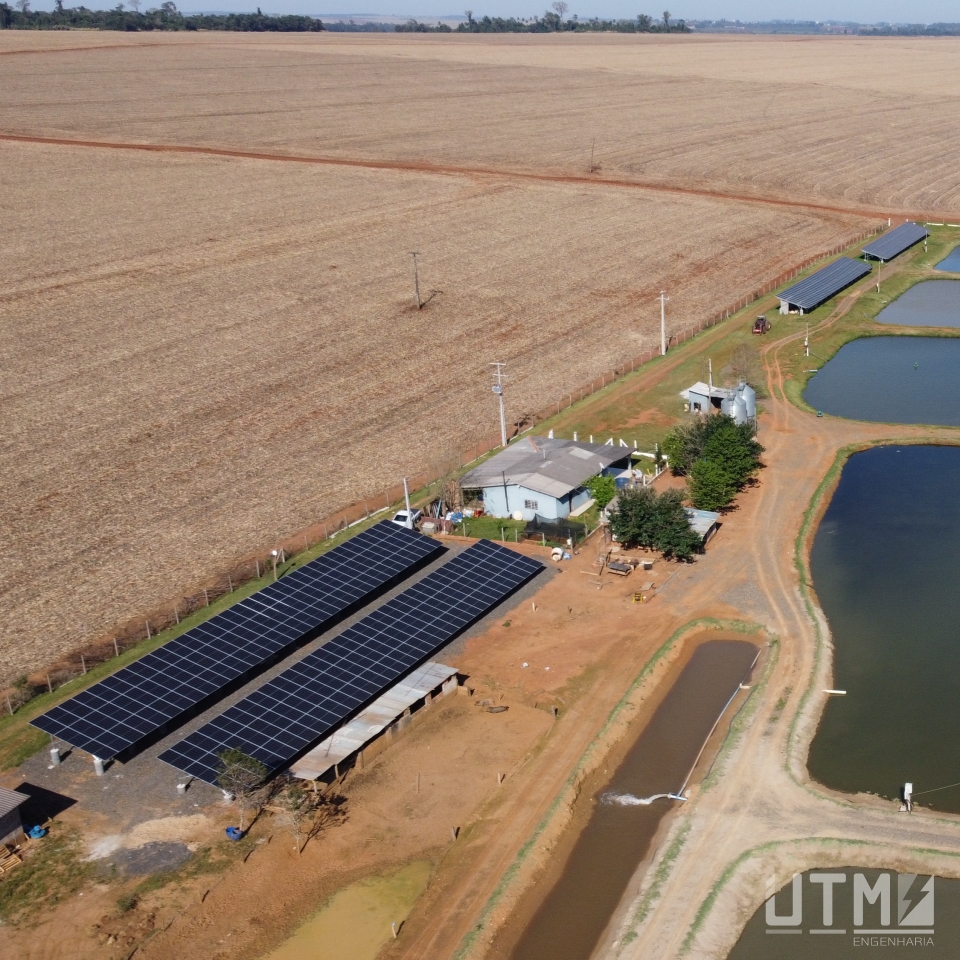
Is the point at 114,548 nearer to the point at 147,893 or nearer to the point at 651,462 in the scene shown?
the point at 147,893

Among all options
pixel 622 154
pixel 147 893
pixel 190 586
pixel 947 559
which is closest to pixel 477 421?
pixel 190 586

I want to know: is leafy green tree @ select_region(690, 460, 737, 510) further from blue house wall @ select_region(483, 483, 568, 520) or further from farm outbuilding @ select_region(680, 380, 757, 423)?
farm outbuilding @ select_region(680, 380, 757, 423)

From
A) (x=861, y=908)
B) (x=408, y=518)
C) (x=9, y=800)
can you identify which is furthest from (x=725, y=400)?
(x=9, y=800)

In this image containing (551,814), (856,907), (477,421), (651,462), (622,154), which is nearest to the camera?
(856,907)

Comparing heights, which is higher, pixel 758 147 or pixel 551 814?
pixel 758 147

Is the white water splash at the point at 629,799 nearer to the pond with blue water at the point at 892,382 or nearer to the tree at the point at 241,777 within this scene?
the tree at the point at 241,777

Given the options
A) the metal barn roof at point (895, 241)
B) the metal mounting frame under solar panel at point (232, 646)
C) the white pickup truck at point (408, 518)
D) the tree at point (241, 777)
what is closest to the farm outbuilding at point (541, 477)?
the white pickup truck at point (408, 518)
